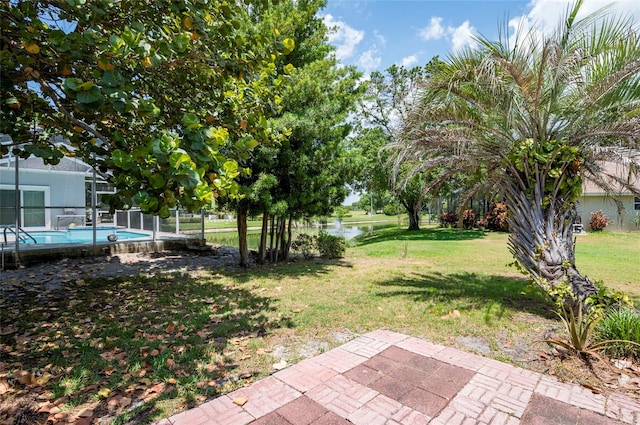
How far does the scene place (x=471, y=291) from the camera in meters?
6.49

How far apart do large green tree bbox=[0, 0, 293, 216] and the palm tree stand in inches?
129

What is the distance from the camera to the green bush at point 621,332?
353cm

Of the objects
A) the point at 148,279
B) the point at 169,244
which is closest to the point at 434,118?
the point at 148,279

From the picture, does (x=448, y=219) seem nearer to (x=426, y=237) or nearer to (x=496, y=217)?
(x=496, y=217)

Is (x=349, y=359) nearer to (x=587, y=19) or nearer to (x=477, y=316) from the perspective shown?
(x=477, y=316)

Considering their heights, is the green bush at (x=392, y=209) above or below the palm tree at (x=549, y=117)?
below

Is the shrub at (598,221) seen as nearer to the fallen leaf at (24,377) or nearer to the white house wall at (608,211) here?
the white house wall at (608,211)

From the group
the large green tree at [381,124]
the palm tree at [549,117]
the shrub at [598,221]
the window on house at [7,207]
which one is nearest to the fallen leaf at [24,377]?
the palm tree at [549,117]

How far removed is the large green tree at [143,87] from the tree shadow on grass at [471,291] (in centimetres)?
407

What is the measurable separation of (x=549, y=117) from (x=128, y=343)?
6759mm

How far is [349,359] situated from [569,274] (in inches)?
143

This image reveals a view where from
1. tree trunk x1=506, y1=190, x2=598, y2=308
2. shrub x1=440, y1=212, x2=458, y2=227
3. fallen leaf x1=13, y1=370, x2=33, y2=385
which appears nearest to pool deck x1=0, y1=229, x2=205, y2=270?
fallen leaf x1=13, y1=370, x2=33, y2=385

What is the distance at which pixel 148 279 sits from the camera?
744 cm

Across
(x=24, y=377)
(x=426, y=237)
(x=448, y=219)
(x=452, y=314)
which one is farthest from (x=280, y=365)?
(x=448, y=219)
